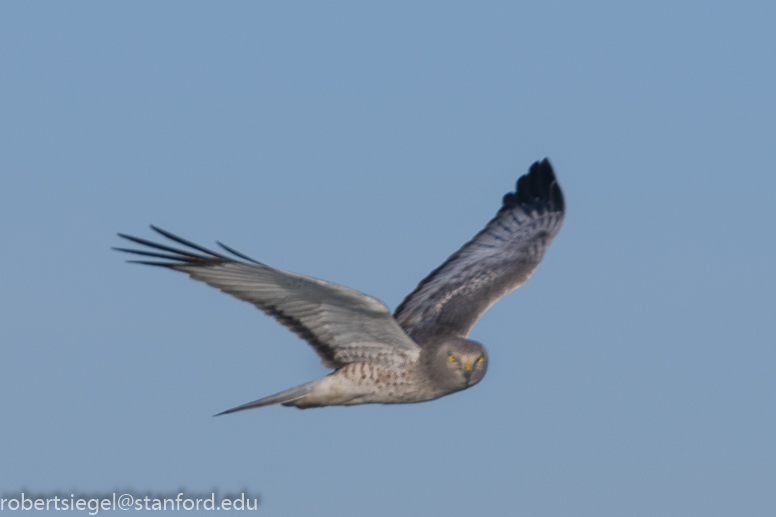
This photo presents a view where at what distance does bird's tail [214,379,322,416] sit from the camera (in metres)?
9.60

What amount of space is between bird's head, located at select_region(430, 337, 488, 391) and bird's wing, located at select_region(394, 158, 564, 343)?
72 centimetres

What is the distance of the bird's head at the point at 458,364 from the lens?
995 cm

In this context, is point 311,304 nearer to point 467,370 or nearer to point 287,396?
point 287,396

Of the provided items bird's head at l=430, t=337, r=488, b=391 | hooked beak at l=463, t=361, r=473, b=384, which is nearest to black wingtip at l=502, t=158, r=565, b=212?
bird's head at l=430, t=337, r=488, b=391

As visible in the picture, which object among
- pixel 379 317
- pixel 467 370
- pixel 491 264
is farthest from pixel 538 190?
pixel 379 317

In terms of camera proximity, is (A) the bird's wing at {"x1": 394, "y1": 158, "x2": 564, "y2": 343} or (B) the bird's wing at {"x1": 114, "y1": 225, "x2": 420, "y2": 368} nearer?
(B) the bird's wing at {"x1": 114, "y1": 225, "x2": 420, "y2": 368}

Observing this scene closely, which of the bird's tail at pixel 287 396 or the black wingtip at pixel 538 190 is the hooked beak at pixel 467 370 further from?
the black wingtip at pixel 538 190

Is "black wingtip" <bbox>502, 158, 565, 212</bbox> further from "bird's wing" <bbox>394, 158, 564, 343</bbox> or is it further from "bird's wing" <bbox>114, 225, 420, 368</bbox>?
"bird's wing" <bbox>114, 225, 420, 368</bbox>

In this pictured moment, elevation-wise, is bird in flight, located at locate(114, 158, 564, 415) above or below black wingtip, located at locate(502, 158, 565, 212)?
below

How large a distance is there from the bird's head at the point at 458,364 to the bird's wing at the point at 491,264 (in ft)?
2.38

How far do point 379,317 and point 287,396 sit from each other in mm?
1404

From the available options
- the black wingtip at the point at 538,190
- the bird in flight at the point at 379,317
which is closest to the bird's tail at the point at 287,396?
the bird in flight at the point at 379,317

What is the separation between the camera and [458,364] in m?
9.94

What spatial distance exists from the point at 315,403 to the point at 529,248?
459cm
